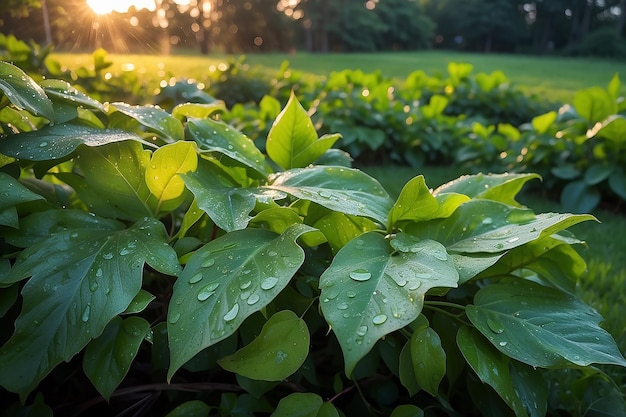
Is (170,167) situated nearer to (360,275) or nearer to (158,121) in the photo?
(158,121)

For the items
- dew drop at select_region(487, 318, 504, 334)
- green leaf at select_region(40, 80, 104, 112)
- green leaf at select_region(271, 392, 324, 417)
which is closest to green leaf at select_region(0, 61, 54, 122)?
green leaf at select_region(40, 80, 104, 112)

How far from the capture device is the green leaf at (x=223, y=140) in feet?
3.63

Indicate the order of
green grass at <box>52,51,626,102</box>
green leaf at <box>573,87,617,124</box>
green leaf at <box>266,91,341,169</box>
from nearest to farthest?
green leaf at <box>266,91,341,169</box> → green leaf at <box>573,87,617,124</box> → green grass at <box>52,51,626,102</box>

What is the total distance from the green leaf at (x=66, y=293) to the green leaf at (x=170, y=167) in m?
0.13

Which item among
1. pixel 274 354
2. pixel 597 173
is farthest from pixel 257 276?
pixel 597 173

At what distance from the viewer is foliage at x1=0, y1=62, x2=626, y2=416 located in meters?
0.77

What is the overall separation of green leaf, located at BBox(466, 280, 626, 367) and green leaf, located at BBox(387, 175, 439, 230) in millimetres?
185

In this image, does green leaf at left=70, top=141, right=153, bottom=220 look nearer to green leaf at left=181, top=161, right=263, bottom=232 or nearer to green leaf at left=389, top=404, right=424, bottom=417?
green leaf at left=181, top=161, right=263, bottom=232

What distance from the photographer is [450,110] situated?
6719 millimetres

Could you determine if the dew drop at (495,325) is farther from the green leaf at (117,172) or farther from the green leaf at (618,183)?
the green leaf at (618,183)

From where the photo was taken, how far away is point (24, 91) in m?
0.92

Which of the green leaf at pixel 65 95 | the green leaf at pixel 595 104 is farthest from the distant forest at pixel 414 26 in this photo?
the green leaf at pixel 65 95

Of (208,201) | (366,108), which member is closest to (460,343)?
(208,201)

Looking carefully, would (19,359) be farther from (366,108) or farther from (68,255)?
(366,108)
